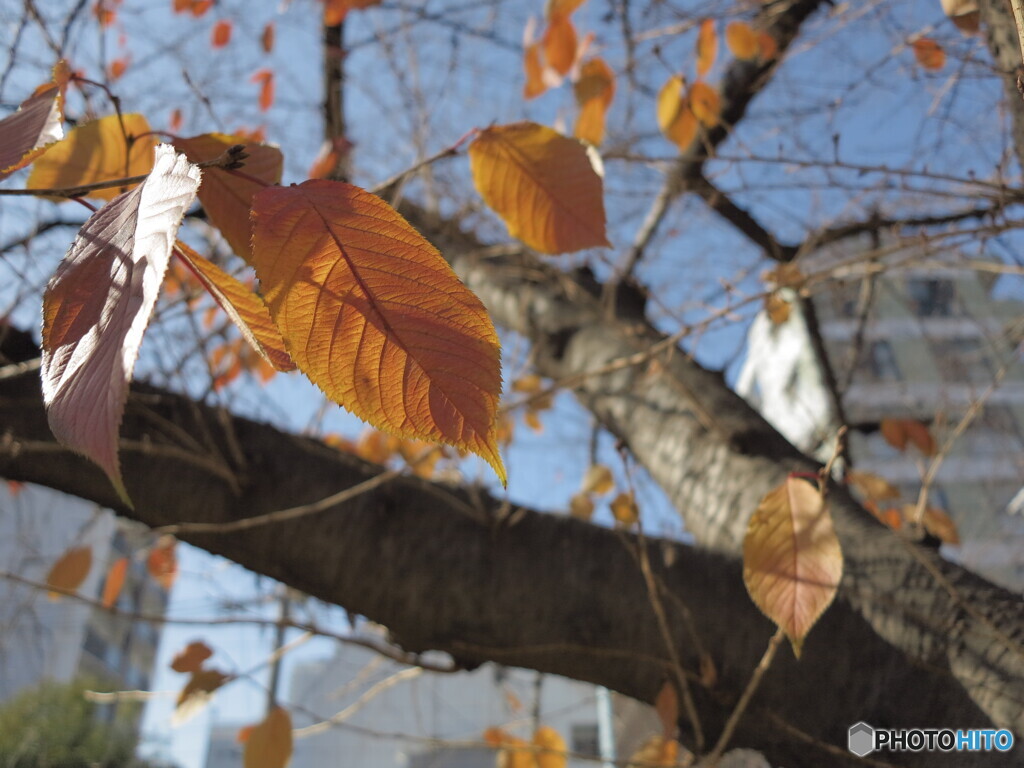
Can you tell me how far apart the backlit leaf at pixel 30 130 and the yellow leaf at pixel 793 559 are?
0.47 metres

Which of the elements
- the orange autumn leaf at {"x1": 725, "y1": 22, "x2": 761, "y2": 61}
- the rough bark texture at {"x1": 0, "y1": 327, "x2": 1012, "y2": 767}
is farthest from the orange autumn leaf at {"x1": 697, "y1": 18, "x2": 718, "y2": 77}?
the rough bark texture at {"x1": 0, "y1": 327, "x2": 1012, "y2": 767}

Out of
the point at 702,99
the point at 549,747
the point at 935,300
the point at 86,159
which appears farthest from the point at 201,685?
the point at 935,300

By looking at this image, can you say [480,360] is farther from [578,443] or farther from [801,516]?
[578,443]

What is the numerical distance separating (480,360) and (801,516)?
1.20ft

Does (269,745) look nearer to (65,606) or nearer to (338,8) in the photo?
(338,8)

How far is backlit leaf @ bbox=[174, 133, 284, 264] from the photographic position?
1.32ft

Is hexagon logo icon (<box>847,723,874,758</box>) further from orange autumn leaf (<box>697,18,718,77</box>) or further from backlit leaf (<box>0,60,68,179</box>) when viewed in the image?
orange autumn leaf (<box>697,18,718,77</box>)

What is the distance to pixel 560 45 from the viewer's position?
1.26 m

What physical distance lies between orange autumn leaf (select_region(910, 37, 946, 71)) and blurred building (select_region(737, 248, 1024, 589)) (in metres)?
0.28

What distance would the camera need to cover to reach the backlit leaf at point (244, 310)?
1.04 feet

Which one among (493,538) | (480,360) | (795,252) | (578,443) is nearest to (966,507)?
(578,443)

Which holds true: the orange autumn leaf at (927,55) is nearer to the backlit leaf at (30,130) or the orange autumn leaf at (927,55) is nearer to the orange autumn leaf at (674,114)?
the orange autumn leaf at (674,114)

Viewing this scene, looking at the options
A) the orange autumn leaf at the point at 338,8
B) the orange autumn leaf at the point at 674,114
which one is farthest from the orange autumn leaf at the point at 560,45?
the orange autumn leaf at the point at 338,8

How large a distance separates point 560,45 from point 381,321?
112 cm
